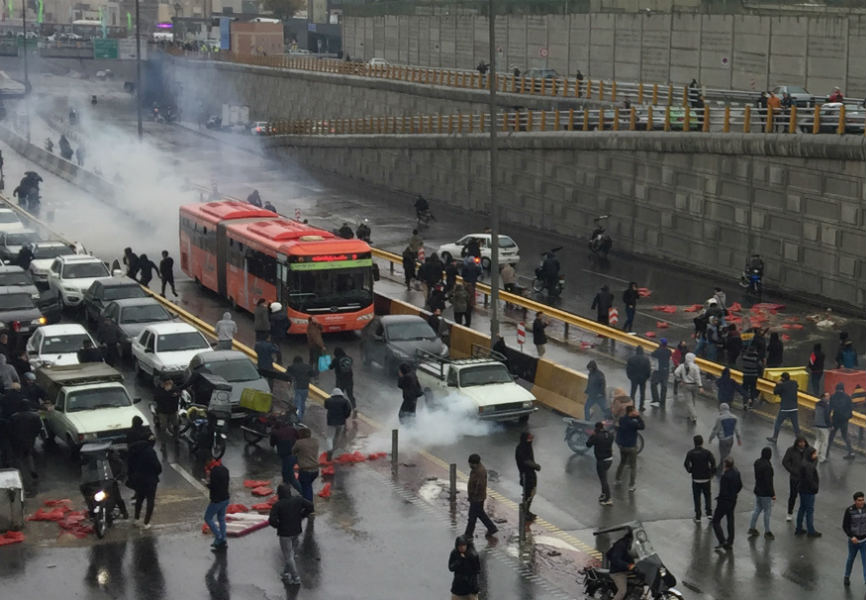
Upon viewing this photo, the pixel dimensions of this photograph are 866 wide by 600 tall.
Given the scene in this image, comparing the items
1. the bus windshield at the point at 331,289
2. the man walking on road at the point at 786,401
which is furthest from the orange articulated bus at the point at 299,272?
the man walking on road at the point at 786,401

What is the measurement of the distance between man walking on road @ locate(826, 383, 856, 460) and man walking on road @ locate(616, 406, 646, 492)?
3.91m

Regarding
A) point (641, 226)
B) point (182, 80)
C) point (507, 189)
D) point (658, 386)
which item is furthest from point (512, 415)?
point (182, 80)

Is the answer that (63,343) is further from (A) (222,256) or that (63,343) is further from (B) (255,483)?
(A) (222,256)

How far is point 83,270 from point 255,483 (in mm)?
17297

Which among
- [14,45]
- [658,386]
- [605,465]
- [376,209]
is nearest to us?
[605,465]

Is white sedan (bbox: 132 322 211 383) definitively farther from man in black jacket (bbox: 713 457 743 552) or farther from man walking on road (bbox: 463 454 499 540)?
man in black jacket (bbox: 713 457 743 552)

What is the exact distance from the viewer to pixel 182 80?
373 ft

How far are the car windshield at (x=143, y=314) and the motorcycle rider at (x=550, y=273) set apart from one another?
1118cm

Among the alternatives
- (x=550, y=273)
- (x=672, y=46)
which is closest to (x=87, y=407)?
(x=550, y=273)

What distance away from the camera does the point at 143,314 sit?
113ft

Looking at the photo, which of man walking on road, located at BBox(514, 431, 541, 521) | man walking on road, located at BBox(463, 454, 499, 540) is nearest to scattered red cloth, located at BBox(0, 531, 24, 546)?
man walking on road, located at BBox(463, 454, 499, 540)

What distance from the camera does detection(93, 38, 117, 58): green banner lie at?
12138 cm

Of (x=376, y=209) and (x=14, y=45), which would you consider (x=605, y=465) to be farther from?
(x=14, y=45)

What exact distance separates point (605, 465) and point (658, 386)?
761cm
